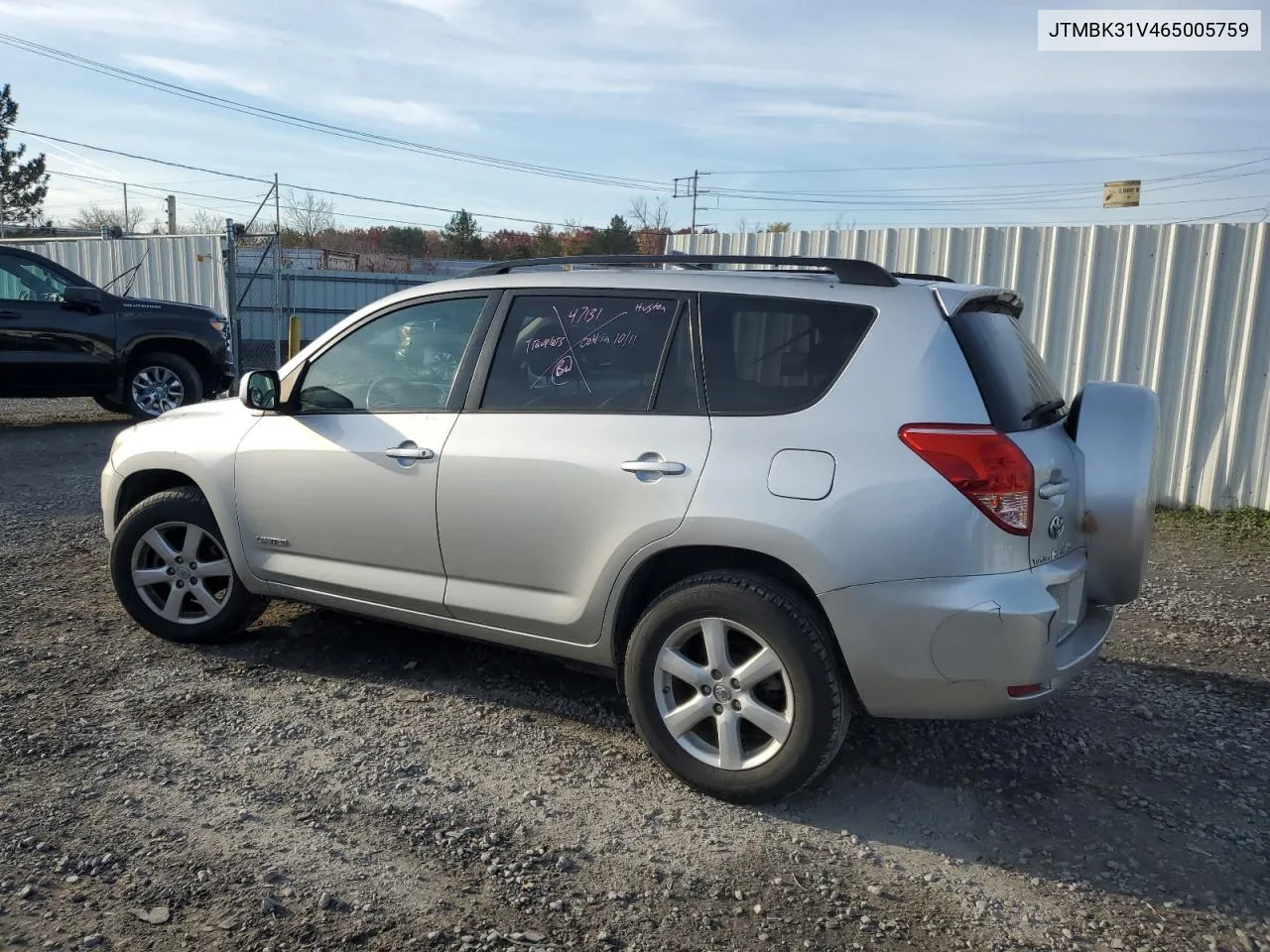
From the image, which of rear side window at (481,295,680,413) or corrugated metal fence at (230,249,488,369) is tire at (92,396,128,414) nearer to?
corrugated metal fence at (230,249,488,369)

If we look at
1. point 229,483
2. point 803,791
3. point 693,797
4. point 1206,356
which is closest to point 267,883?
point 693,797

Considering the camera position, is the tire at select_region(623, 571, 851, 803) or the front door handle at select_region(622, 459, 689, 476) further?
the front door handle at select_region(622, 459, 689, 476)

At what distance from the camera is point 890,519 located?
303cm

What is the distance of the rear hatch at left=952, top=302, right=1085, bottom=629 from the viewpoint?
3113mm

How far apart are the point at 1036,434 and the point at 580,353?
1.61m

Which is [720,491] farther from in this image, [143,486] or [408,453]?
[143,486]

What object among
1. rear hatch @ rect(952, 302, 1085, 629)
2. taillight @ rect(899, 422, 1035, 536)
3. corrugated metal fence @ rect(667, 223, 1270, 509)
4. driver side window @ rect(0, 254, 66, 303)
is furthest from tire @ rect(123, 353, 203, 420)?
taillight @ rect(899, 422, 1035, 536)

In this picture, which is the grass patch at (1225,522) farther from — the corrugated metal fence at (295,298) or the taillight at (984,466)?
the corrugated metal fence at (295,298)

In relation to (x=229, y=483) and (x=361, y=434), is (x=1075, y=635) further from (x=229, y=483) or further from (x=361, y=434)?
(x=229, y=483)

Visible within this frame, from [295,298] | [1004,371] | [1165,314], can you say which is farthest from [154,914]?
[295,298]

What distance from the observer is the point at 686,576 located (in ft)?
11.6

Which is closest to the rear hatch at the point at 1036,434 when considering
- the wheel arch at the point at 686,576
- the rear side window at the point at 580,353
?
the wheel arch at the point at 686,576

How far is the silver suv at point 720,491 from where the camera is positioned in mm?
3055

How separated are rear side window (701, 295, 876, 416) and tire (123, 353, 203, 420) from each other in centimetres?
918
